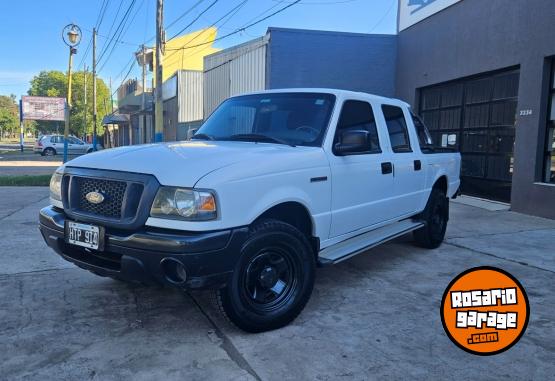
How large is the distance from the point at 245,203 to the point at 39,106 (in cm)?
5208

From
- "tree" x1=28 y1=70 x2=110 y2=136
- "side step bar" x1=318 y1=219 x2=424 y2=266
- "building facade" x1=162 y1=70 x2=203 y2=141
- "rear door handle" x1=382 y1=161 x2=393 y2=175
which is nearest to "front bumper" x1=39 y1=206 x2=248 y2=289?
"side step bar" x1=318 y1=219 x2=424 y2=266

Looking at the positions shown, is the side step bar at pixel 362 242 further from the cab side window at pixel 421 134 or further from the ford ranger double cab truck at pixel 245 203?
the cab side window at pixel 421 134

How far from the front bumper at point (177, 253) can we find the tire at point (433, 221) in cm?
353

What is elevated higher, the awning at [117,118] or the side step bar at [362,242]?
the awning at [117,118]

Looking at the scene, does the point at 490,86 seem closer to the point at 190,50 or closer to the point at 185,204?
the point at 185,204

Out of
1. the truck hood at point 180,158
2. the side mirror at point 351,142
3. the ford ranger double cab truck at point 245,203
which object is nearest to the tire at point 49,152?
the ford ranger double cab truck at point 245,203

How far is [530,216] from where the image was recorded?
30.0 ft

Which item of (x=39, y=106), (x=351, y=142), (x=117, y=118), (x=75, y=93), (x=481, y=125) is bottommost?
(x=351, y=142)

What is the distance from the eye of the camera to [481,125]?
35.4 ft

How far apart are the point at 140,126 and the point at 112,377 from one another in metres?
36.4

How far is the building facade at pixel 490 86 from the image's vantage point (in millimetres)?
8992

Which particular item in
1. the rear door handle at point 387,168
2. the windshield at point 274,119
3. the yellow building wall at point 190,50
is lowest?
the rear door handle at point 387,168

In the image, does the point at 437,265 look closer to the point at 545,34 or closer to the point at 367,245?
the point at 367,245

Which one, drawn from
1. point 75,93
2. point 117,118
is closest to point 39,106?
point 75,93
